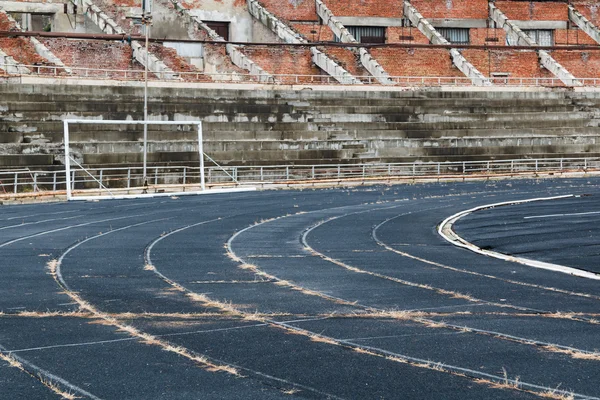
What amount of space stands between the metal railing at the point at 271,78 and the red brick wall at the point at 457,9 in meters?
7.63

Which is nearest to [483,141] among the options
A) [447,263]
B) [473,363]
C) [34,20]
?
[34,20]

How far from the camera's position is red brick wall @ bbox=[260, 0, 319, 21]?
68.2 meters

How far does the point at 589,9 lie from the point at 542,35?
4591mm

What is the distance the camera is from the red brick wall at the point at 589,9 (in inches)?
2938

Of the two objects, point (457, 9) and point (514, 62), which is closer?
point (514, 62)

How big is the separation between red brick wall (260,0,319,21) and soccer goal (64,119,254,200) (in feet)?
64.9

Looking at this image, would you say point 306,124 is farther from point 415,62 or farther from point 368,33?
point 368,33

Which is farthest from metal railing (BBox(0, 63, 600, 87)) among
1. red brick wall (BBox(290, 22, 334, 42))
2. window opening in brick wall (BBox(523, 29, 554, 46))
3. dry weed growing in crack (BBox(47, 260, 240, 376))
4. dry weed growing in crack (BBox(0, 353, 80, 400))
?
dry weed growing in crack (BBox(0, 353, 80, 400))

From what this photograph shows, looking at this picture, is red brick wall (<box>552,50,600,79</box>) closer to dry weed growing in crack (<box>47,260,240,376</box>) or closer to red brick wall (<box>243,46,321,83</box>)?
red brick wall (<box>243,46,321,83</box>)

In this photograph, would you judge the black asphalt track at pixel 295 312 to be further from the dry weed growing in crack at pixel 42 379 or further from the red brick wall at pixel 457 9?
the red brick wall at pixel 457 9

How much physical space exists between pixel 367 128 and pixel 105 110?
14855mm

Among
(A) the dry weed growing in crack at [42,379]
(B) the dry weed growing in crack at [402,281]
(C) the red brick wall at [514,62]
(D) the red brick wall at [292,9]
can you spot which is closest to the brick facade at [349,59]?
(D) the red brick wall at [292,9]

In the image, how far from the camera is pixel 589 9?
74.9m

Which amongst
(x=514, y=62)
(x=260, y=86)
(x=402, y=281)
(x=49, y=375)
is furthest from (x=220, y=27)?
(x=49, y=375)
